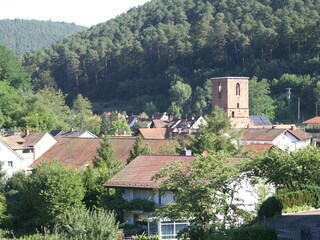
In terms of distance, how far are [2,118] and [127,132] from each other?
15805 mm

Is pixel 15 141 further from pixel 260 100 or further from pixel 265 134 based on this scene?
pixel 260 100

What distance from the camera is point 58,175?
3316cm

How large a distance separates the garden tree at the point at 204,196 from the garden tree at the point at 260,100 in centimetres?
6947

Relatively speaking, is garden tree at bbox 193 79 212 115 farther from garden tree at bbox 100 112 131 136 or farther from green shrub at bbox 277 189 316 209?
green shrub at bbox 277 189 316 209

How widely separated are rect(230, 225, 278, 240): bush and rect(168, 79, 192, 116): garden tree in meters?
85.1

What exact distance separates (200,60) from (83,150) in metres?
69.2

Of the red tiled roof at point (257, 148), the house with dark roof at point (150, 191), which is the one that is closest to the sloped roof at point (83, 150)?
the red tiled roof at point (257, 148)

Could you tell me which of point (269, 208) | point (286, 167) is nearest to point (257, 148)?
point (286, 167)

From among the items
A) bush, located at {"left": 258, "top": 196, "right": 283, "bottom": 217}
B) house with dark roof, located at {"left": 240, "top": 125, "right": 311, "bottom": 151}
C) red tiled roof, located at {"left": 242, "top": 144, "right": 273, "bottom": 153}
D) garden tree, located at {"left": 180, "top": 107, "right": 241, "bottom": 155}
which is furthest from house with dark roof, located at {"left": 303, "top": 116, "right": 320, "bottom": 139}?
bush, located at {"left": 258, "top": 196, "right": 283, "bottom": 217}

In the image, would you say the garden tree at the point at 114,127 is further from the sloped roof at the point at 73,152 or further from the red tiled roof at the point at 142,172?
the red tiled roof at the point at 142,172

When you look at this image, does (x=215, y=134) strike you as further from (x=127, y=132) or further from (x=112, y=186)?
(x=127, y=132)

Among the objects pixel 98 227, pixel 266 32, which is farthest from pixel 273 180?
pixel 266 32

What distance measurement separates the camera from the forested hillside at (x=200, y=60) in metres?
98.9

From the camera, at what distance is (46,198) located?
32531 millimetres
